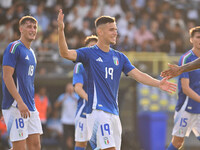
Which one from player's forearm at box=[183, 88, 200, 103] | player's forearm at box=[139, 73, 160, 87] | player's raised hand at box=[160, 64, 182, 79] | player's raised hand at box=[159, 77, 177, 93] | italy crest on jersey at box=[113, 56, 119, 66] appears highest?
italy crest on jersey at box=[113, 56, 119, 66]

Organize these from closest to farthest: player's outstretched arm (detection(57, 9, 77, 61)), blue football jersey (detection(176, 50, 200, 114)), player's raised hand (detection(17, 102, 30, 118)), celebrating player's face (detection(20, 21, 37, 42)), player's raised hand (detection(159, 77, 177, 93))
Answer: player's outstretched arm (detection(57, 9, 77, 61)) < player's raised hand (detection(17, 102, 30, 118)) < player's raised hand (detection(159, 77, 177, 93)) < celebrating player's face (detection(20, 21, 37, 42)) < blue football jersey (detection(176, 50, 200, 114))

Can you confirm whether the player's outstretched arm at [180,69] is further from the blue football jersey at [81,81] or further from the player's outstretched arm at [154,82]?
the blue football jersey at [81,81]

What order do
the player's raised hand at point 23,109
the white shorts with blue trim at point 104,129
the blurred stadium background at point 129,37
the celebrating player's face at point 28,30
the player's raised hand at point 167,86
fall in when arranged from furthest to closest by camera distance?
the blurred stadium background at point 129,37, the celebrating player's face at point 28,30, the player's raised hand at point 167,86, the player's raised hand at point 23,109, the white shorts with blue trim at point 104,129

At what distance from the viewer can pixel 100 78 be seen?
704 cm

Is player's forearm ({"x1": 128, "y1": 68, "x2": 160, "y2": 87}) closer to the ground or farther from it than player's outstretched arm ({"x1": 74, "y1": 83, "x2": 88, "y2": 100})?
farther from it

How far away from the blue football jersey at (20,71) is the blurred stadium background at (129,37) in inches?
285

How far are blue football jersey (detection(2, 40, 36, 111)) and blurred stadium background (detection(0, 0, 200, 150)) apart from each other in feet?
23.8

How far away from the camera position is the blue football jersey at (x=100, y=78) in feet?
23.0

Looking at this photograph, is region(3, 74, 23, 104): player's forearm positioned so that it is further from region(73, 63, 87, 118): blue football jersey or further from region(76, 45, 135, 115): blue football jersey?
region(73, 63, 87, 118): blue football jersey

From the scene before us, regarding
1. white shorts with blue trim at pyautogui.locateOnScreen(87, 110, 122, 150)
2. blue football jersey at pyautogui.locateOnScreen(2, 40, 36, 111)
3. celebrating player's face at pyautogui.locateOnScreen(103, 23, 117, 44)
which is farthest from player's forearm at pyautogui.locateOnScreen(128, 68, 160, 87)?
blue football jersey at pyautogui.locateOnScreen(2, 40, 36, 111)

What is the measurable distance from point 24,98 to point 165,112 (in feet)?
31.9

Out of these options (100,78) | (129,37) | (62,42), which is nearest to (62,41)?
(62,42)

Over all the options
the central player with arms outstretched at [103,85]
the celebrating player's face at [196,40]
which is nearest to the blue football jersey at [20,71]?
the central player with arms outstretched at [103,85]

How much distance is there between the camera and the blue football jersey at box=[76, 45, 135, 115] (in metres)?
7.00
